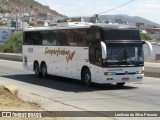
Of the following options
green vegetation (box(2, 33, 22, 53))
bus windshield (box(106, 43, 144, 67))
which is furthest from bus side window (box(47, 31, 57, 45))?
green vegetation (box(2, 33, 22, 53))

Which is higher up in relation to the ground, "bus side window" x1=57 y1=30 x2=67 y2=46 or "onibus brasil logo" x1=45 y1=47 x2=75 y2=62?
"bus side window" x1=57 y1=30 x2=67 y2=46

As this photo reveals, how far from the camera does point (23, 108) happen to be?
11.8m

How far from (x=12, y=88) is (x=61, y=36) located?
25.0ft

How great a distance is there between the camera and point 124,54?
18.6 m

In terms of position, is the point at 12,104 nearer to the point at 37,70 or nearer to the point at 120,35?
the point at 120,35

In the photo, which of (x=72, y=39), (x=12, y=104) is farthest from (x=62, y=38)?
(x=12, y=104)

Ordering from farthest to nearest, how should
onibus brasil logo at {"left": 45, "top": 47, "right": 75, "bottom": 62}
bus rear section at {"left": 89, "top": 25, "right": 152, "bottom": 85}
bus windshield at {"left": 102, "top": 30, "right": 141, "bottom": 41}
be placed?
onibus brasil logo at {"left": 45, "top": 47, "right": 75, "bottom": 62} → bus windshield at {"left": 102, "top": 30, "right": 141, "bottom": 41} → bus rear section at {"left": 89, "top": 25, "right": 152, "bottom": 85}

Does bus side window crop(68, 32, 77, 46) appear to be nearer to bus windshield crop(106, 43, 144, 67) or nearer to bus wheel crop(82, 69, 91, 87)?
bus wheel crop(82, 69, 91, 87)

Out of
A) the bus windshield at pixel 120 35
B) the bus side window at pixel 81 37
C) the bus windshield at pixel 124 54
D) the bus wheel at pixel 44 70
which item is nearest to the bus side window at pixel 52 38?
the bus wheel at pixel 44 70

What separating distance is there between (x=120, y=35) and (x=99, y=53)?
124 centimetres

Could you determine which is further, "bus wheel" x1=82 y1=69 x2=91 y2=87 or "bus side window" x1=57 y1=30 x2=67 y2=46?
"bus side window" x1=57 y1=30 x2=67 y2=46

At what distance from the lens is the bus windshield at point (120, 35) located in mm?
18578

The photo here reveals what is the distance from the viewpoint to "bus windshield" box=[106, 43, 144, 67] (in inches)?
726

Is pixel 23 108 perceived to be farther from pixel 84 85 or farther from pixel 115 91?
pixel 84 85
